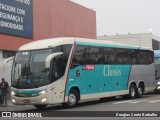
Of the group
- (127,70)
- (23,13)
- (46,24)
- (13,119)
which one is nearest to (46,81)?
(13,119)

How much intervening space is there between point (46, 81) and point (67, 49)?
87.6 inches

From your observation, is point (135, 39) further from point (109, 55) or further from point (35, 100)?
point (35, 100)

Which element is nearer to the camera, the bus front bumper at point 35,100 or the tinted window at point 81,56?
the bus front bumper at point 35,100

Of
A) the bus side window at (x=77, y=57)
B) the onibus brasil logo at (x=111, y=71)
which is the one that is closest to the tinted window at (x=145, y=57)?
the onibus brasil logo at (x=111, y=71)

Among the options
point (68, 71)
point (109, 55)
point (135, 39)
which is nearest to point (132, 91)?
point (109, 55)

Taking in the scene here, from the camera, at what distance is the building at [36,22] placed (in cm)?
3028

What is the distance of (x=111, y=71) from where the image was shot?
78.4ft

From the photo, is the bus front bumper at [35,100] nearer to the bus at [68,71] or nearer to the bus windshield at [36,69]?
the bus at [68,71]

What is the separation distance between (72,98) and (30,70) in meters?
2.75

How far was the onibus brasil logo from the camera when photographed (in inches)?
918

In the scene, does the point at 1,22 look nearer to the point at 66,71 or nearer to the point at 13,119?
the point at 66,71

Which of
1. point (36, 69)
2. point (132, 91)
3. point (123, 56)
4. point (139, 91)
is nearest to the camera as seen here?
point (36, 69)

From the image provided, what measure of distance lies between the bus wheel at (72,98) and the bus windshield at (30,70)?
75.9 inches

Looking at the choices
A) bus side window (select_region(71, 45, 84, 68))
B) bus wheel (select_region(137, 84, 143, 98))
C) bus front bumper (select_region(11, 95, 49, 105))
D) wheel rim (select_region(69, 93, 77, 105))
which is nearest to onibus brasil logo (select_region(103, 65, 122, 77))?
bus side window (select_region(71, 45, 84, 68))
